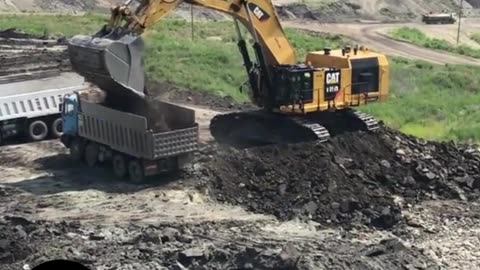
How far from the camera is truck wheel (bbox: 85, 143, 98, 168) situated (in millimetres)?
24844

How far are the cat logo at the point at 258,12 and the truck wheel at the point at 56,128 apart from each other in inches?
296

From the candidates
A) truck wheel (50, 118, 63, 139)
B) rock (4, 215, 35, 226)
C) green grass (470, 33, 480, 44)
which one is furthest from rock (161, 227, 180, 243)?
green grass (470, 33, 480, 44)

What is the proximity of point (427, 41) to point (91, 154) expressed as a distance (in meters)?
42.7

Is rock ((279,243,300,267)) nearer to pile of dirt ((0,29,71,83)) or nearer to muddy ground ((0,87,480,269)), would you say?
muddy ground ((0,87,480,269))

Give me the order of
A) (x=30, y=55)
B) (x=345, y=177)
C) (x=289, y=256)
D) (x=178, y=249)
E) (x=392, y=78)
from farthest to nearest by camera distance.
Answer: (x=30, y=55)
(x=392, y=78)
(x=345, y=177)
(x=178, y=249)
(x=289, y=256)

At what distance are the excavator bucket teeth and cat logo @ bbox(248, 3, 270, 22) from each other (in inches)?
143

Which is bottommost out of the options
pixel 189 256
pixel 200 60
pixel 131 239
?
pixel 200 60

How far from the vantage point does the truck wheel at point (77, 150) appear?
83.7 feet

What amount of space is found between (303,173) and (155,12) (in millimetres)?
5297

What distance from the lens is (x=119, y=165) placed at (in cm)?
2375

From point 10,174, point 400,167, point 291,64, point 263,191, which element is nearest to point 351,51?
point 291,64

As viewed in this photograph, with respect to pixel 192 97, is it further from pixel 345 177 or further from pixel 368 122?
pixel 345 177

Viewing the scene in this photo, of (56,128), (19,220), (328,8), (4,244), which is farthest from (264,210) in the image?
(328,8)

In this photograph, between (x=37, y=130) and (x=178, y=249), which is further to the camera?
(x=37, y=130)
